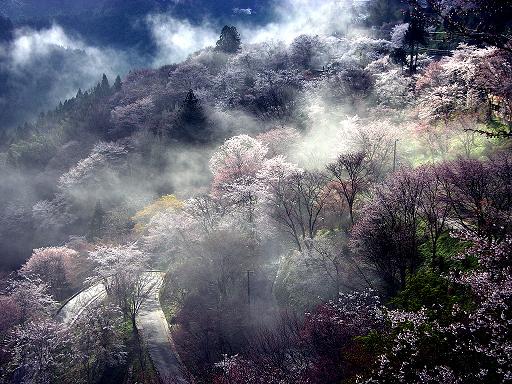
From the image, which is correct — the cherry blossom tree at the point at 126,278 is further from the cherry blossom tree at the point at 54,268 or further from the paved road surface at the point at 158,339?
the cherry blossom tree at the point at 54,268

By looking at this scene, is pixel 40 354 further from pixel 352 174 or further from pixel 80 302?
pixel 352 174

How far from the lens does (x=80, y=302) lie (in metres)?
38.0

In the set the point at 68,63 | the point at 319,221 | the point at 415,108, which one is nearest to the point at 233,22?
the point at 68,63

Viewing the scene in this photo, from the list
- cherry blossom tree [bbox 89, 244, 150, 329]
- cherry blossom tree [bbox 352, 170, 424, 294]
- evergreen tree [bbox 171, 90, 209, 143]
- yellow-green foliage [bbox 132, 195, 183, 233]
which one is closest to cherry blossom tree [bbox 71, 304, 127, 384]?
cherry blossom tree [bbox 89, 244, 150, 329]

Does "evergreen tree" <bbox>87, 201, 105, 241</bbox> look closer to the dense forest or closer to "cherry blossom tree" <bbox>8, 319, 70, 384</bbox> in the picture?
the dense forest

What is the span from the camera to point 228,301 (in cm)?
3172

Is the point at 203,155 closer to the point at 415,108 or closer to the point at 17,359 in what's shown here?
the point at 415,108

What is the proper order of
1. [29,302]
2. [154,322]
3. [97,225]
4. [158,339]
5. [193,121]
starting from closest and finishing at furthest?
[158,339] < [154,322] < [29,302] < [97,225] < [193,121]

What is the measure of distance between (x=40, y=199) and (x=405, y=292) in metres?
67.3

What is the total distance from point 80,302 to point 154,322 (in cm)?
949

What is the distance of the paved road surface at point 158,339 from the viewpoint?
90.7 ft

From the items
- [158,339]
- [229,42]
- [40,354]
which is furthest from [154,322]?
[229,42]

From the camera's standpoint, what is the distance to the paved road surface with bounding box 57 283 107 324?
35.7 metres

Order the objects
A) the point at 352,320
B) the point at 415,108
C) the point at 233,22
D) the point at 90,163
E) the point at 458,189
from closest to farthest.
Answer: the point at 352,320
the point at 458,189
the point at 415,108
the point at 90,163
the point at 233,22
